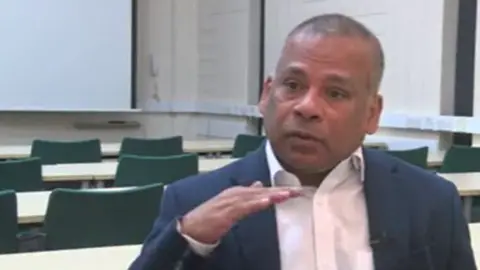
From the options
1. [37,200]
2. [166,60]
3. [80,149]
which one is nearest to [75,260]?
[37,200]

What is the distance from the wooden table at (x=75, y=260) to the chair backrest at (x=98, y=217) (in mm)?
804

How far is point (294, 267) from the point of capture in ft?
4.52

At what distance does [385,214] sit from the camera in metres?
1.42

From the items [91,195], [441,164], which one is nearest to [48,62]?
[441,164]

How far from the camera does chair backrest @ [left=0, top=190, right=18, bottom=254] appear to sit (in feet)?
9.46

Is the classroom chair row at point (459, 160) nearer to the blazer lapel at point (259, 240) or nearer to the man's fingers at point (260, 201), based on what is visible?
the blazer lapel at point (259, 240)

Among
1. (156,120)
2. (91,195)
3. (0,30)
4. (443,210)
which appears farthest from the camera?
(156,120)

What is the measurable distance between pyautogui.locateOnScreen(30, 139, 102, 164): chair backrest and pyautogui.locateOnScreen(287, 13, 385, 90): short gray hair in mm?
4358

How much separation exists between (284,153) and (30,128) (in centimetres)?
785

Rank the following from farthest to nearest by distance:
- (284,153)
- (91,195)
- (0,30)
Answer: (0,30) → (91,195) → (284,153)

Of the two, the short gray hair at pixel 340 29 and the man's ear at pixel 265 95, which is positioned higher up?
the short gray hair at pixel 340 29

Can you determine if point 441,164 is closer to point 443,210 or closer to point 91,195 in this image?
point 91,195

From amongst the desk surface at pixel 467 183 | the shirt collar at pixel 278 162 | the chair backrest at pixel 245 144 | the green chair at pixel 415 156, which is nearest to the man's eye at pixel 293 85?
the shirt collar at pixel 278 162

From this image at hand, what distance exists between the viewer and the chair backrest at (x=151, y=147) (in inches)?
226
